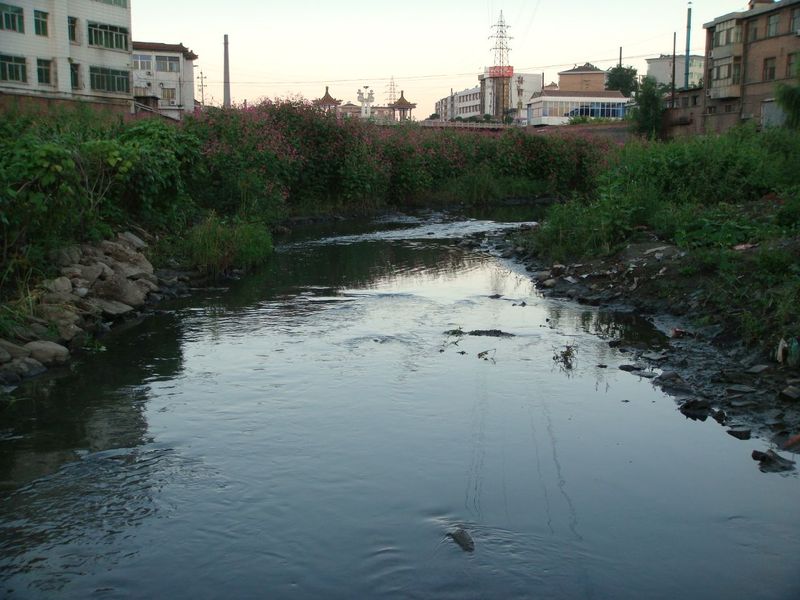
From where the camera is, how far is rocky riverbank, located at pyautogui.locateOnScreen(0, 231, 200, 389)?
9.47m

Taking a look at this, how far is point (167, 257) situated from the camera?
51.2ft

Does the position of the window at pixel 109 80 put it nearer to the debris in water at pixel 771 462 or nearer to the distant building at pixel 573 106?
the debris in water at pixel 771 462

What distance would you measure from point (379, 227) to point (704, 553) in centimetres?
2209

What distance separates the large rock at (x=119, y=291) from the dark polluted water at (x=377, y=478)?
1.63 meters

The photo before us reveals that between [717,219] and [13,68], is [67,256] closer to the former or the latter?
[717,219]

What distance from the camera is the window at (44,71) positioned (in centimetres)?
4291

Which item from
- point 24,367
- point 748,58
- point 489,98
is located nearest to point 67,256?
point 24,367

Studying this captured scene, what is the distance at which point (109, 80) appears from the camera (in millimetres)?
47781

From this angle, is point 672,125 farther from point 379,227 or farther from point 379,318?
point 379,318

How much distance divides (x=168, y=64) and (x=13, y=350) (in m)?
69.2

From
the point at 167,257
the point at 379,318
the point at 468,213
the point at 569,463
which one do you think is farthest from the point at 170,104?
the point at 569,463

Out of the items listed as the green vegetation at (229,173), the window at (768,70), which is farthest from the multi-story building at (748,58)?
the green vegetation at (229,173)

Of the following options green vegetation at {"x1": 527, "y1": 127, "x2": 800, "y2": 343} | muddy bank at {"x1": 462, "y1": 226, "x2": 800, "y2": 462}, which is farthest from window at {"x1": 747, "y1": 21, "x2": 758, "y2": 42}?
muddy bank at {"x1": 462, "y1": 226, "x2": 800, "y2": 462}

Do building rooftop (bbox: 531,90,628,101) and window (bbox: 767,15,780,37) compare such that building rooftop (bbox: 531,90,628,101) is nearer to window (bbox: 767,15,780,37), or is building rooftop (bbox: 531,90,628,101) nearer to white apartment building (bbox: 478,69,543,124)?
white apartment building (bbox: 478,69,543,124)
